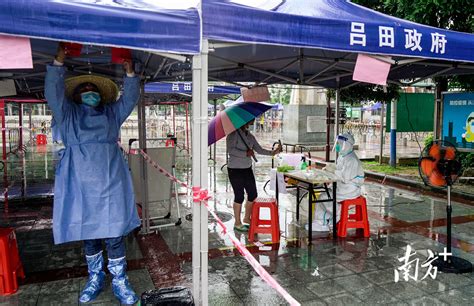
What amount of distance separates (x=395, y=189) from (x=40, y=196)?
793cm

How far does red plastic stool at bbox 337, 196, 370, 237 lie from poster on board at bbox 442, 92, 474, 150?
307 centimetres

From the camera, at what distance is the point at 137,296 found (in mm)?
3947

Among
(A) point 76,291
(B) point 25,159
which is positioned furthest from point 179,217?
(B) point 25,159

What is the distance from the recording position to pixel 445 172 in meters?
4.68

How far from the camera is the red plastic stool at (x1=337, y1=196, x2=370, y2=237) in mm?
5754

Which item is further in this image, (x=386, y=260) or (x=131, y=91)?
(x=386, y=260)

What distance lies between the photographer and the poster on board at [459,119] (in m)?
7.40

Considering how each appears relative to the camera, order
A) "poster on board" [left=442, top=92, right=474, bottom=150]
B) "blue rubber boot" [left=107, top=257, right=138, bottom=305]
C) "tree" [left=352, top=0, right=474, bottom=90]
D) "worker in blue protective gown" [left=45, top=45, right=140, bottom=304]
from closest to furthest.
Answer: "worker in blue protective gown" [left=45, top=45, right=140, bottom=304] < "blue rubber boot" [left=107, top=257, right=138, bottom=305] < "tree" [left=352, top=0, right=474, bottom=90] < "poster on board" [left=442, top=92, right=474, bottom=150]

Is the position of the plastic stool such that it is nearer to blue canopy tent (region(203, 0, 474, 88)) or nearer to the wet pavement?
the wet pavement

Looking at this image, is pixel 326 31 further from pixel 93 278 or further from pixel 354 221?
pixel 354 221

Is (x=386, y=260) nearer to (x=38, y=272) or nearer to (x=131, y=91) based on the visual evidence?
(x=131, y=91)

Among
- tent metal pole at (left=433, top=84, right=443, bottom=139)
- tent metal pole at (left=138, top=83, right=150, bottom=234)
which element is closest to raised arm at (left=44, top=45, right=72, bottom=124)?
tent metal pole at (left=138, top=83, right=150, bottom=234)

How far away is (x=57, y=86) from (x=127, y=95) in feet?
1.83

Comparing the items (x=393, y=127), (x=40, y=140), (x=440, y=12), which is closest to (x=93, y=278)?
(x=440, y=12)
